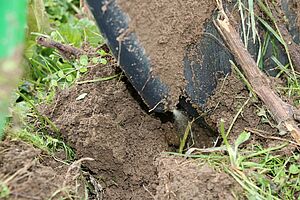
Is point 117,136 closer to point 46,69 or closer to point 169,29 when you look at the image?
point 169,29

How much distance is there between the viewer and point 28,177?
171 cm

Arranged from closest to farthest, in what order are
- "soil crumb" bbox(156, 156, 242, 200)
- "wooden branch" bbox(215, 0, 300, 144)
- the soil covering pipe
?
the soil covering pipe
"soil crumb" bbox(156, 156, 242, 200)
"wooden branch" bbox(215, 0, 300, 144)

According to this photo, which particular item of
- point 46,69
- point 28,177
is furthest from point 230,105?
point 46,69

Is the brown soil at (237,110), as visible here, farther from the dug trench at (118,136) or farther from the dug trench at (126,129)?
the dug trench at (118,136)

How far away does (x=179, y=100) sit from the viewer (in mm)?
2154

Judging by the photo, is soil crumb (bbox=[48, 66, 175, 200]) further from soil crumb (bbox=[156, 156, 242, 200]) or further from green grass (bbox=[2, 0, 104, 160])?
soil crumb (bbox=[156, 156, 242, 200])

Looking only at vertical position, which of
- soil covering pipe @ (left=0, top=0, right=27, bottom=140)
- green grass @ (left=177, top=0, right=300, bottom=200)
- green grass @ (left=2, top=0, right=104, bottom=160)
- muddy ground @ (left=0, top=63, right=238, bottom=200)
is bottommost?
green grass @ (left=177, top=0, right=300, bottom=200)

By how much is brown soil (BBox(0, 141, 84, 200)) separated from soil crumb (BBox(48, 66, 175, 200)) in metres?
0.22

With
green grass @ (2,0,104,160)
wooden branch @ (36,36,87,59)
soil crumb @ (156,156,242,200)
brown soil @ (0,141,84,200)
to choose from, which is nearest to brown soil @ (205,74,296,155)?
soil crumb @ (156,156,242,200)

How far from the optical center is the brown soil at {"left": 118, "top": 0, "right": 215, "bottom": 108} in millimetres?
1880

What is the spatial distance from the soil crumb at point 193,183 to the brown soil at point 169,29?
287 mm

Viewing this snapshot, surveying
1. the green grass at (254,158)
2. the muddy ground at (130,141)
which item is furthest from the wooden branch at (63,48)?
the green grass at (254,158)

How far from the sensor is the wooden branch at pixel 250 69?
80.1 inches

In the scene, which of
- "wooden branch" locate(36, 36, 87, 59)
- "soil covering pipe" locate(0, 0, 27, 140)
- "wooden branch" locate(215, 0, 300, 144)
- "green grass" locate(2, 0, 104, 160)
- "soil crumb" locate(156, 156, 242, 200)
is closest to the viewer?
"soil covering pipe" locate(0, 0, 27, 140)
